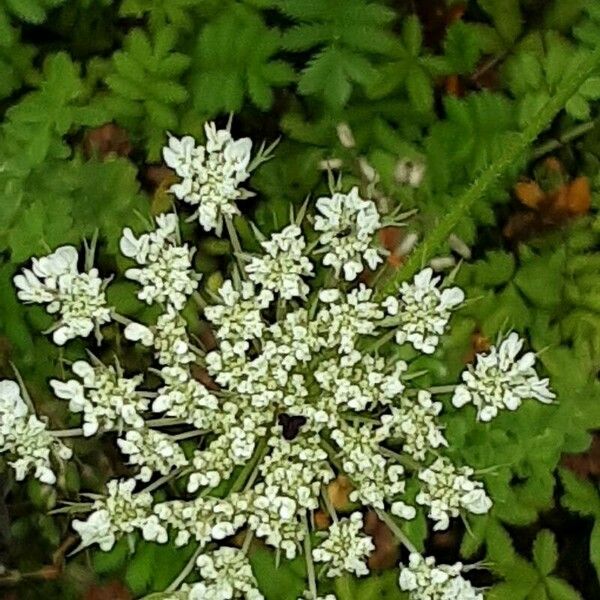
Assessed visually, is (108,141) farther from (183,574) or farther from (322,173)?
(183,574)

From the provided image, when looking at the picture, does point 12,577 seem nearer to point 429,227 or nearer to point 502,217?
point 429,227

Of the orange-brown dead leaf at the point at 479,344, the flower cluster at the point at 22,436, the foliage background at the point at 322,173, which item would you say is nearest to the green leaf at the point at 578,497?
the foliage background at the point at 322,173

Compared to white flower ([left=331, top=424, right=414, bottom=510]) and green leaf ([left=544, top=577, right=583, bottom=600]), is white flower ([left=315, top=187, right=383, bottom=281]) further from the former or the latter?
green leaf ([left=544, top=577, right=583, bottom=600])

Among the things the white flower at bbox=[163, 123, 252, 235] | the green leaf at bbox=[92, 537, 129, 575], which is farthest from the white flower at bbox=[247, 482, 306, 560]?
the white flower at bbox=[163, 123, 252, 235]

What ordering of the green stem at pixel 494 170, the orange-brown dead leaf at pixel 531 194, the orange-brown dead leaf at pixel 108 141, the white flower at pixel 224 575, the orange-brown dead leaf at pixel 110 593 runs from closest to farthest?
the white flower at pixel 224 575
the green stem at pixel 494 170
the orange-brown dead leaf at pixel 110 593
the orange-brown dead leaf at pixel 108 141
the orange-brown dead leaf at pixel 531 194

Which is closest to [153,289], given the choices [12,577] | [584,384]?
[12,577]

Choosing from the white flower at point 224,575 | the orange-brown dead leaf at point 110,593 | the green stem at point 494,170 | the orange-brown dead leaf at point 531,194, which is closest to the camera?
the white flower at point 224,575

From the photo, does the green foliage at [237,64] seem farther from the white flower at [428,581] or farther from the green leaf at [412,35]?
the white flower at [428,581]

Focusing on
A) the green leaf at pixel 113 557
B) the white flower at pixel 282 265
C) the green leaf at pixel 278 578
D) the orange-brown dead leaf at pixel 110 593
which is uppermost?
the white flower at pixel 282 265
